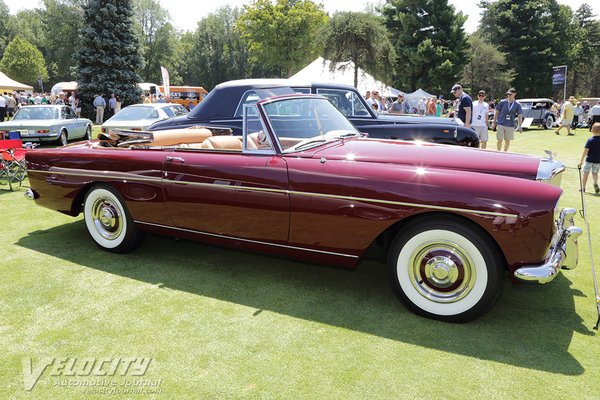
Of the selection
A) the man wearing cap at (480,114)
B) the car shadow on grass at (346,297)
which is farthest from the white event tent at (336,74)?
the car shadow on grass at (346,297)

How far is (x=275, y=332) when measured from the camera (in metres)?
3.04

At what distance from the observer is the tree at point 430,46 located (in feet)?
126

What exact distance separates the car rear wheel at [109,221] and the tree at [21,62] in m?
55.6

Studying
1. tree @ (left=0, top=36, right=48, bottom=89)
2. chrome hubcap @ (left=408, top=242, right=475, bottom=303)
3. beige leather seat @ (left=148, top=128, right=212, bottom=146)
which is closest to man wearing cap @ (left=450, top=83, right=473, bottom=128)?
beige leather seat @ (left=148, top=128, right=212, bottom=146)

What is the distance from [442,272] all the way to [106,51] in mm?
26233

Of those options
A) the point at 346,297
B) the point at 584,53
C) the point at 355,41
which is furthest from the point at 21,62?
the point at 584,53

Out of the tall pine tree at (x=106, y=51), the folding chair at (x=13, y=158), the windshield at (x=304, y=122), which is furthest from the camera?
the tall pine tree at (x=106, y=51)

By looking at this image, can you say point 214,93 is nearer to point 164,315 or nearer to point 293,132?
point 293,132

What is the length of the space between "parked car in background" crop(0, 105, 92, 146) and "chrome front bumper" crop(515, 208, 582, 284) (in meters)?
12.8

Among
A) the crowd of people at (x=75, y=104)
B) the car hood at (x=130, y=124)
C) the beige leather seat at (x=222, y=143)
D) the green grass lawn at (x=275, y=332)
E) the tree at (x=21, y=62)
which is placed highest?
the tree at (x=21, y=62)

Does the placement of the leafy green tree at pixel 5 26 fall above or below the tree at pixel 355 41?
above

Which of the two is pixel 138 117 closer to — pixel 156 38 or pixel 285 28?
pixel 285 28

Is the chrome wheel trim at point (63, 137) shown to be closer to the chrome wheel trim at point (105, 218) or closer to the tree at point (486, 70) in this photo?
the chrome wheel trim at point (105, 218)

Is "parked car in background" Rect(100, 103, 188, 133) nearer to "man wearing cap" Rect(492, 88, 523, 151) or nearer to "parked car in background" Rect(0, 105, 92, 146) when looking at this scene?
"parked car in background" Rect(0, 105, 92, 146)
